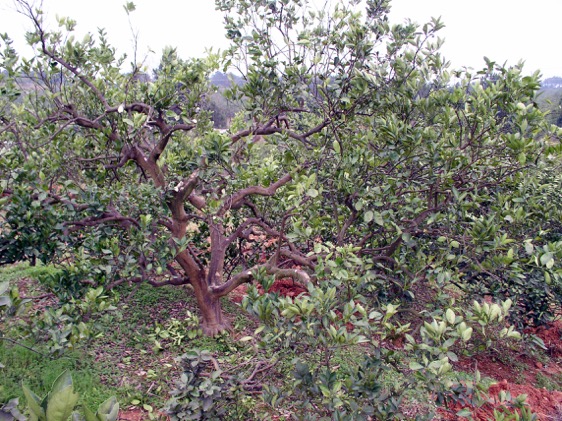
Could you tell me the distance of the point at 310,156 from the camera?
3.38 meters

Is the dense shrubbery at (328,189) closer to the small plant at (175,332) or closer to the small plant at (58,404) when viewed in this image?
the small plant at (175,332)

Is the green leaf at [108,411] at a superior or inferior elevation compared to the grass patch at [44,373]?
superior

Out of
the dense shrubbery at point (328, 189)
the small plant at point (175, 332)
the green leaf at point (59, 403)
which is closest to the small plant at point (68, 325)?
the dense shrubbery at point (328, 189)

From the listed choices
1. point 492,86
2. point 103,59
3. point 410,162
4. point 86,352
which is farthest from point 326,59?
point 86,352

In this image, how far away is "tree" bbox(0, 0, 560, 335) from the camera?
8.79 ft

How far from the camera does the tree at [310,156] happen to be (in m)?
2.68

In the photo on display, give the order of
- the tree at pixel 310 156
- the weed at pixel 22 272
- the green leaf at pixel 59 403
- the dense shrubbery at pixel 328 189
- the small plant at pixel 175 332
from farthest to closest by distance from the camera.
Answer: the weed at pixel 22 272, the small plant at pixel 175 332, the tree at pixel 310 156, the dense shrubbery at pixel 328 189, the green leaf at pixel 59 403

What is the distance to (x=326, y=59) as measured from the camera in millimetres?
3184

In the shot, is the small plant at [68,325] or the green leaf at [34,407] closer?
the green leaf at [34,407]

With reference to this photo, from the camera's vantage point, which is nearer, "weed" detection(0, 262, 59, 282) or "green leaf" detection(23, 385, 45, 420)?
"green leaf" detection(23, 385, 45, 420)

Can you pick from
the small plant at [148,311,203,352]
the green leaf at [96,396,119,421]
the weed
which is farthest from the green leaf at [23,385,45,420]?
the weed

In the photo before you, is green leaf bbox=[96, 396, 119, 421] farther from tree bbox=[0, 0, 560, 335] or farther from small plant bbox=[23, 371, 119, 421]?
tree bbox=[0, 0, 560, 335]

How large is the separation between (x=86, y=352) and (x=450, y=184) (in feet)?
10.9

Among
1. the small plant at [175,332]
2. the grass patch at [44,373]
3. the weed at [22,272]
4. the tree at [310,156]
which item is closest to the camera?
the tree at [310,156]
